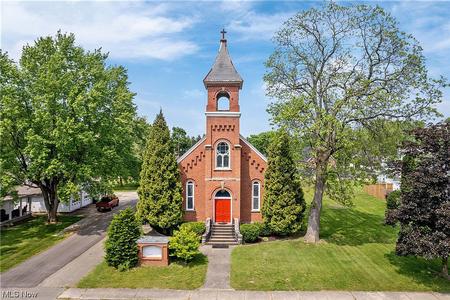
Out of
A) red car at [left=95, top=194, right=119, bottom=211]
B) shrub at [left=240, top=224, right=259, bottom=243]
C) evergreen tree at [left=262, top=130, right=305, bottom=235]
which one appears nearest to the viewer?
shrub at [left=240, top=224, right=259, bottom=243]

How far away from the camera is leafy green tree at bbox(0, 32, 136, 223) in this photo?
2888cm

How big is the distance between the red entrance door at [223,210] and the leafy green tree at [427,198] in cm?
1348

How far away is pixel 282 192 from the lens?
28000 millimetres

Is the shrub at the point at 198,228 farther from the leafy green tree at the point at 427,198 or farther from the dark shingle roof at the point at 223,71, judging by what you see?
the leafy green tree at the point at 427,198

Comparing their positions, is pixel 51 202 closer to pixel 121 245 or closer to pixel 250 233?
pixel 121 245

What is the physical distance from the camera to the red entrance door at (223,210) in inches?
1174

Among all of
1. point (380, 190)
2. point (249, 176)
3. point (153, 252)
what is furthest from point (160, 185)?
point (380, 190)

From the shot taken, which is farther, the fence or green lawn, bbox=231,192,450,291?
the fence

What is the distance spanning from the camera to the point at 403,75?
2547cm

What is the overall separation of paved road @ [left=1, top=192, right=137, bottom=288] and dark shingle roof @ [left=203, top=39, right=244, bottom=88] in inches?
613

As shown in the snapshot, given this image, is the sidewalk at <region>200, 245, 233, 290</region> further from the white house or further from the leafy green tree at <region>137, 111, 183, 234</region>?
the white house

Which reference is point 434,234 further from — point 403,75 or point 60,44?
point 60,44

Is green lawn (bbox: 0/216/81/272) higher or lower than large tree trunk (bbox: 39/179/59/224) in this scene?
lower

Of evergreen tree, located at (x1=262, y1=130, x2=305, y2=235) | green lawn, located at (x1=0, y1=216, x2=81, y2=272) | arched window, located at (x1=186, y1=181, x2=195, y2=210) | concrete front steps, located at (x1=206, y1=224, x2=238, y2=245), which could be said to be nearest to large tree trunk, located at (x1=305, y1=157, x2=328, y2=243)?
evergreen tree, located at (x1=262, y1=130, x2=305, y2=235)
